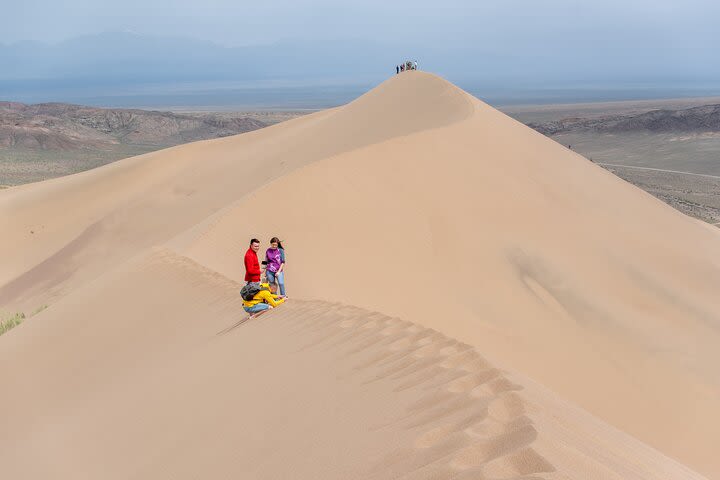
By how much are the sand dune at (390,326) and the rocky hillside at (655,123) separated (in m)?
43.7

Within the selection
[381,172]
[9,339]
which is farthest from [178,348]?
[381,172]

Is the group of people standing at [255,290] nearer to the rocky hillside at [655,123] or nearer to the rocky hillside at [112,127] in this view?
the rocky hillside at [655,123]

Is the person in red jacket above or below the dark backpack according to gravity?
above

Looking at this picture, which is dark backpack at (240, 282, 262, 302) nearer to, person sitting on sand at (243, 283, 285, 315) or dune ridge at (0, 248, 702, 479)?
person sitting on sand at (243, 283, 285, 315)

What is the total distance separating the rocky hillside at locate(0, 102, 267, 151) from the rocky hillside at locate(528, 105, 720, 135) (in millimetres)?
33619

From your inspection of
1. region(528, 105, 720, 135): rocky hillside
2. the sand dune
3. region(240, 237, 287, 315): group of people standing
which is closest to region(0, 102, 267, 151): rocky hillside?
region(528, 105, 720, 135): rocky hillside

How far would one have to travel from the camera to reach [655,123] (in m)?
59.0

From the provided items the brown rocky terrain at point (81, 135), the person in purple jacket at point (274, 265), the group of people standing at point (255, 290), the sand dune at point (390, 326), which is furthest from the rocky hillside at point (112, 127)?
the group of people standing at point (255, 290)

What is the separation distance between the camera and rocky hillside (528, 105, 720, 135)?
55.4 m

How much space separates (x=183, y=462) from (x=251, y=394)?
76cm

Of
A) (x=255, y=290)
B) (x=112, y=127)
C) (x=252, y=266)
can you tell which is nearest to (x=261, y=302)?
Answer: (x=255, y=290)

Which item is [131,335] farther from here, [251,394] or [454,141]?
[454,141]

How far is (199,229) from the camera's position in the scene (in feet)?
39.4

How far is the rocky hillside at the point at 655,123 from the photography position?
55.4 m
